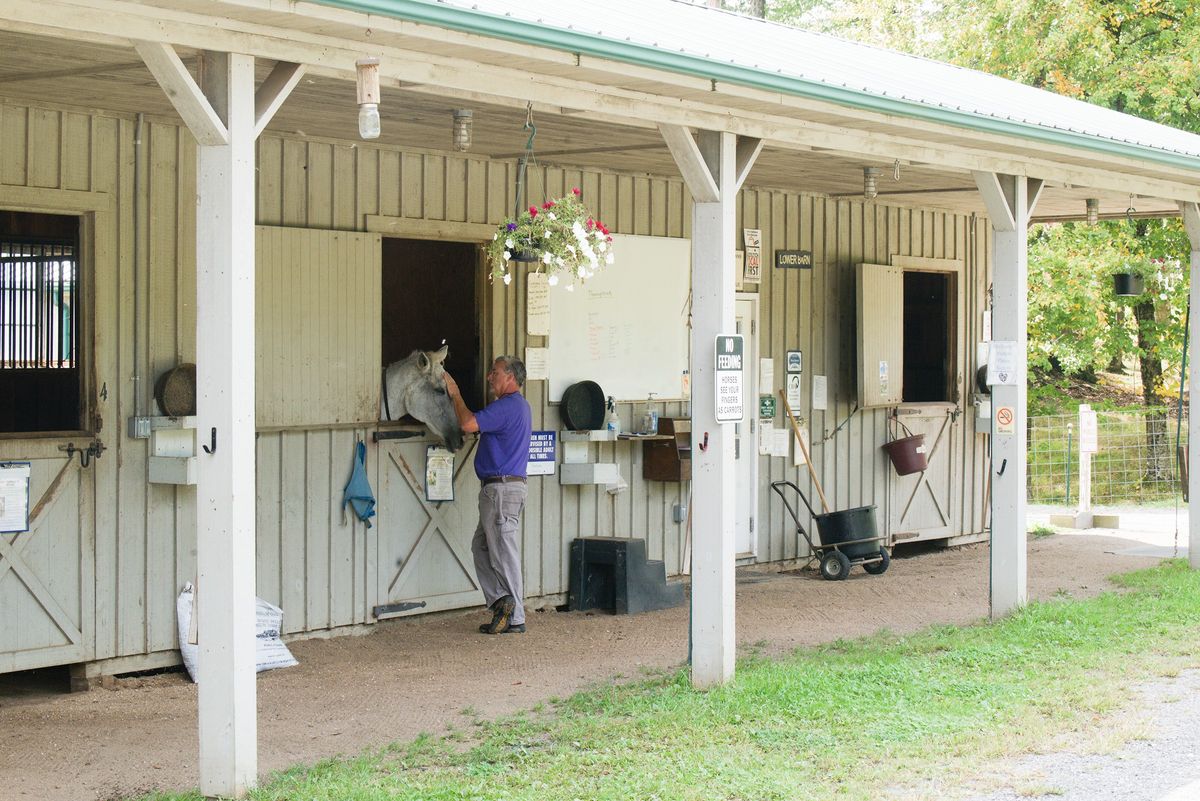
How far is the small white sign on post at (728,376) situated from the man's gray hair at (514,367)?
2051 millimetres

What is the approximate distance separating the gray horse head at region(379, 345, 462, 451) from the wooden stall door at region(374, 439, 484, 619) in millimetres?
233

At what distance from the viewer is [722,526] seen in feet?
23.5

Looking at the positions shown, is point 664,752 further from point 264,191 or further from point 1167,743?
point 264,191

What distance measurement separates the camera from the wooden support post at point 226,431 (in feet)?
17.3

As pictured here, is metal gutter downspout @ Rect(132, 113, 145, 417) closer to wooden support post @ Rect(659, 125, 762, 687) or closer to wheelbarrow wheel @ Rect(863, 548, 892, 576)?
wooden support post @ Rect(659, 125, 762, 687)

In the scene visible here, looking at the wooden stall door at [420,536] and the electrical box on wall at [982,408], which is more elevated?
the electrical box on wall at [982,408]

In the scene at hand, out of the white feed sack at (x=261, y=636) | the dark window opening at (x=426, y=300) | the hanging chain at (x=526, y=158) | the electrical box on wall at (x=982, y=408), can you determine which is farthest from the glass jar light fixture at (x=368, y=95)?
the electrical box on wall at (x=982, y=408)

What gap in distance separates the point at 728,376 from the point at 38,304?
141 inches

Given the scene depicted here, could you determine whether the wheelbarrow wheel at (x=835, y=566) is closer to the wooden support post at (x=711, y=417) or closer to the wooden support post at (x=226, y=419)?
the wooden support post at (x=711, y=417)

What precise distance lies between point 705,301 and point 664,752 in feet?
7.60

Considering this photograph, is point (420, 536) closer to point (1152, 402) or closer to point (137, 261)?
point (137, 261)

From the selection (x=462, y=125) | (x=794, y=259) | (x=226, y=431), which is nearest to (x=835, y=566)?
(x=794, y=259)

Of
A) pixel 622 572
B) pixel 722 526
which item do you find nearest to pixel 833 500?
pixel 622 572

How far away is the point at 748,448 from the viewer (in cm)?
1144
